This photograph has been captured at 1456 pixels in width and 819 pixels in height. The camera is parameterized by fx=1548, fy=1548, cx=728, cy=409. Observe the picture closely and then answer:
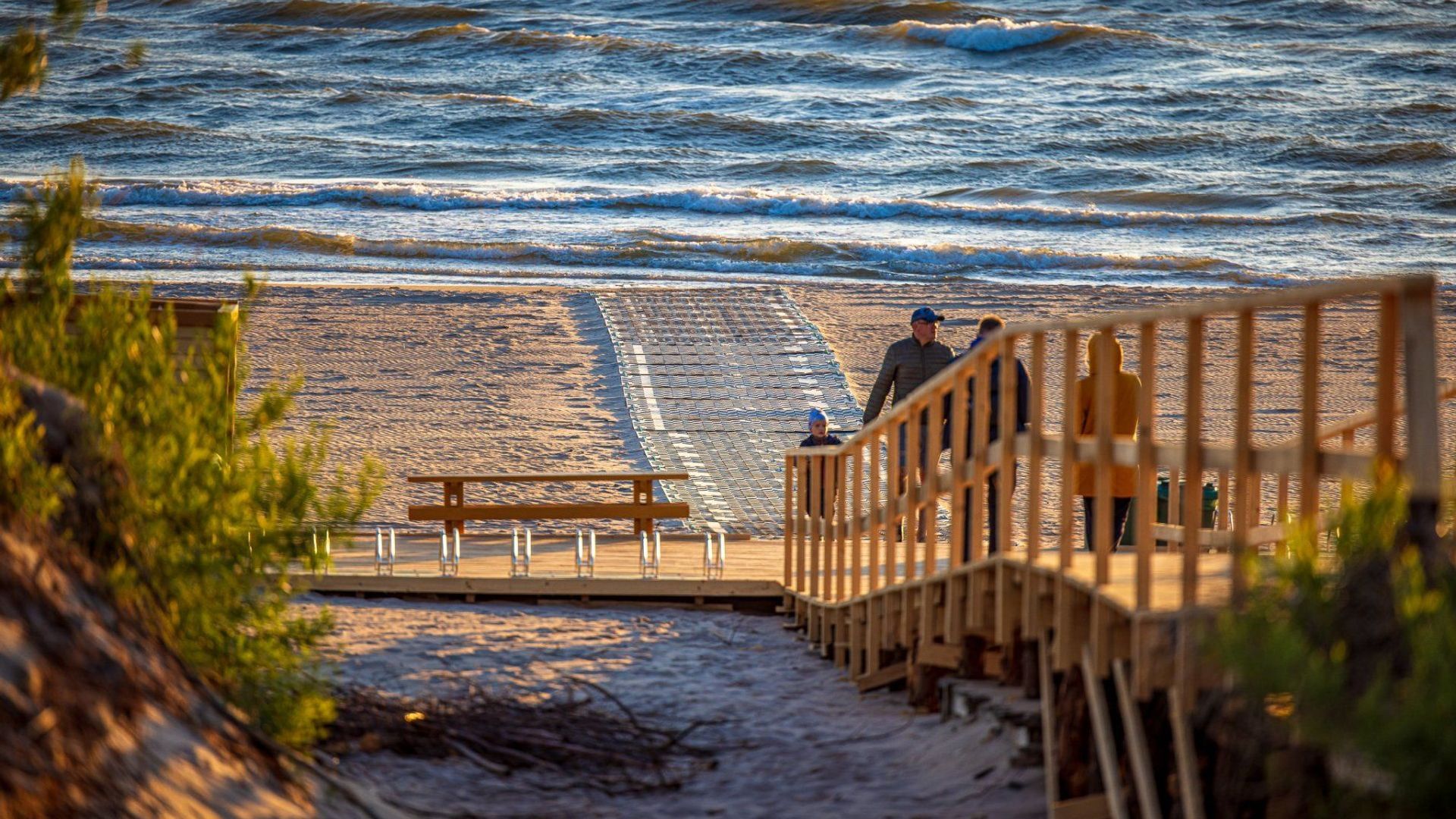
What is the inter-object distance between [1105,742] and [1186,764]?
0.53 metres

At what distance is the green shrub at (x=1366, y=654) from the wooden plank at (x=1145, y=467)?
730 millimetres

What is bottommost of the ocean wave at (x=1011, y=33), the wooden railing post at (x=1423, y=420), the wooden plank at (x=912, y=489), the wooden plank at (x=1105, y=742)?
the wooden plank at (x=1105, y=742)

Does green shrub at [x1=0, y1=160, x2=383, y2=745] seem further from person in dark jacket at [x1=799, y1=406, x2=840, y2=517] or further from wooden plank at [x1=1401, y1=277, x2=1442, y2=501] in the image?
wooden plank at [x1=1401, y1=277, x2=1442, y2=501]

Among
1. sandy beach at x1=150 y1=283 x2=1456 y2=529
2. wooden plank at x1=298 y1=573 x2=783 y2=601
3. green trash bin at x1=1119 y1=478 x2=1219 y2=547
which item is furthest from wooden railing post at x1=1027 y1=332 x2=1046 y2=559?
sandy beach at x1=150 y1=283 x2=1456 y2=529

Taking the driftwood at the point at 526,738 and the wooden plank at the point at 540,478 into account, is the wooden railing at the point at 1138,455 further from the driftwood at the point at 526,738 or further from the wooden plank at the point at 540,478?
the driftwood at the point at 526,738

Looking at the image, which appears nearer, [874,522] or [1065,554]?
[1065,554]

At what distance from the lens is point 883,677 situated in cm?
733

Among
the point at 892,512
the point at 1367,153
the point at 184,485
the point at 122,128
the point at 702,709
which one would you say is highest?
the point at 122,128

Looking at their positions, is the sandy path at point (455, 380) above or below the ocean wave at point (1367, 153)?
below

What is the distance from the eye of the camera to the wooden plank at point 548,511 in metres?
10.1

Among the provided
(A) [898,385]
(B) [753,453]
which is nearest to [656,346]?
(B) [753,453]

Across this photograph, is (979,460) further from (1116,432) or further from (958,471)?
(1116,432)

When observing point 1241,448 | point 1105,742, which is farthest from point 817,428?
point 1241,448

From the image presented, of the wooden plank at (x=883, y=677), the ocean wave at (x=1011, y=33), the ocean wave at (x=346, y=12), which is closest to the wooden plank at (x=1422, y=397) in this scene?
the wooden plank at (x=883, y=677)
